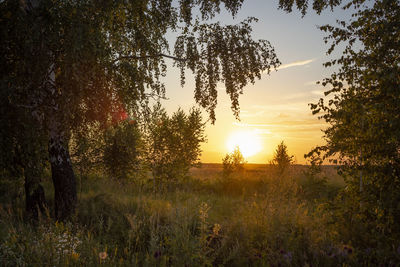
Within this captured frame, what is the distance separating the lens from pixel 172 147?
749 inches

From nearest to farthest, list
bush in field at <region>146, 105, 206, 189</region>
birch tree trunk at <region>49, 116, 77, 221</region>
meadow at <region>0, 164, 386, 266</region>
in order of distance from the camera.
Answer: meadow at <region>0, 164, 386, 266</region> < birch tree trunk at <region>49, 116, 77, 221</region> < bush in field at <region>146, 105, 206, 189</region>

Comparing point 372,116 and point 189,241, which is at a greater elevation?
point 372,116

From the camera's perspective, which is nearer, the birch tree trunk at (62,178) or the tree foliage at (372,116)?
the tree foliage at (372,116)

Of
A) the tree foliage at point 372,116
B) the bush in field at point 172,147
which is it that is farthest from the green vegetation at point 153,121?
the bush in field at point 172,147

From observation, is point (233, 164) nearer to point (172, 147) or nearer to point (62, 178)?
point (172, 147)

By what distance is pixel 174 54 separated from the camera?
722 centimetres

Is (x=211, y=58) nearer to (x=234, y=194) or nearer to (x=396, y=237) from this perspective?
(x=396, y=237)

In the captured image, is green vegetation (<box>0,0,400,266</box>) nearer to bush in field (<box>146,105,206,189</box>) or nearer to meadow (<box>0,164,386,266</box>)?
meadow (<box>0,164,386,266</box>)

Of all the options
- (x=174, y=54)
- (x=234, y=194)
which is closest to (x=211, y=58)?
(x=174, y=54)

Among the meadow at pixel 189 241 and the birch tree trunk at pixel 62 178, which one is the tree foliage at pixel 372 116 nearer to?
the meadow at pixel 189 241

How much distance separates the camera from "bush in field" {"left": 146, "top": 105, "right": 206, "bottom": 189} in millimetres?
18531

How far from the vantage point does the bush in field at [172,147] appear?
60.8 ft

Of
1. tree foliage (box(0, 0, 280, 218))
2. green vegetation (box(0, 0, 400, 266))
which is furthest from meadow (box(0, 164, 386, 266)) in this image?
tree foliage (box(0, 0, 280, 218))

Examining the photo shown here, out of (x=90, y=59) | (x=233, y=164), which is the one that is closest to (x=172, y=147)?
(x=233, y=164)
